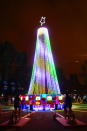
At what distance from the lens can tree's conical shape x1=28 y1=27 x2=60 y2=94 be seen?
3759cm

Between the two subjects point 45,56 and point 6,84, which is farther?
point 6,84

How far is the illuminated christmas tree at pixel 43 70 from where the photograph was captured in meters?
37.6

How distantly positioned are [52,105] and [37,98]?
285 cm

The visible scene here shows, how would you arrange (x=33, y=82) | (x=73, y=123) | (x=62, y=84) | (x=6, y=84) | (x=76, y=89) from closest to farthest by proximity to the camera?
(x=73, y=123) → (x=33, y=82) → (x=6, y=84) → (x=62, y=84) → (x=76, y=89)

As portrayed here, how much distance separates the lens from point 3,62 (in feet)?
224

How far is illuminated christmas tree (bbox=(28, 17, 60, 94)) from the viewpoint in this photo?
37.6m

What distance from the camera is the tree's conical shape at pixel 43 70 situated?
123 feet

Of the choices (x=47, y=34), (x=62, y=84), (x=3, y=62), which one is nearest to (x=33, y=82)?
(x=47, y=34)

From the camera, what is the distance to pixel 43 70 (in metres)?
37.8

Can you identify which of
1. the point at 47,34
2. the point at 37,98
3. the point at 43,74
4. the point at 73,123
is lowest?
the point at 73,123

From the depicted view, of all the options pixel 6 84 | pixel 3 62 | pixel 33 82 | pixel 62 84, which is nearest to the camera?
pixel 33 82

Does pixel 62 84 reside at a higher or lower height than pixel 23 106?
higher

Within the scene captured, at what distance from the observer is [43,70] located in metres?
37.8

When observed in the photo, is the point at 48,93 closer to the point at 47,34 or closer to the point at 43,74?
the point at 43,74
